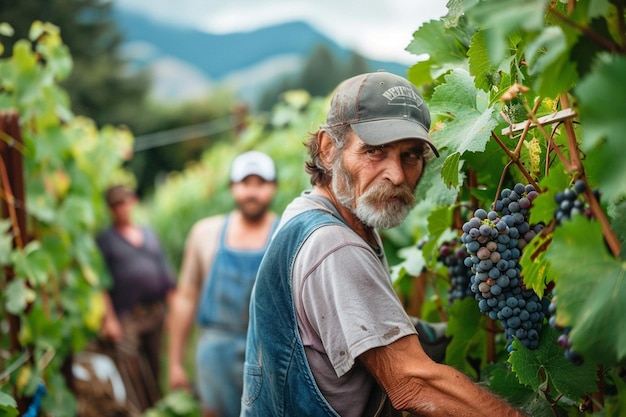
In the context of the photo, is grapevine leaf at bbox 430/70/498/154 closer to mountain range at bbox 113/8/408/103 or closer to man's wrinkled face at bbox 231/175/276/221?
man's wrinkled face at bbox 231/175/276/221

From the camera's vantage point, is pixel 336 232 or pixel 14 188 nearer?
pixel 336 232

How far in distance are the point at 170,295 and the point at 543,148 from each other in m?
5.89

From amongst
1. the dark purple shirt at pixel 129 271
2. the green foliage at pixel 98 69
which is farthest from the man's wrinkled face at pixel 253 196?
the green foliage at pixel 98 69

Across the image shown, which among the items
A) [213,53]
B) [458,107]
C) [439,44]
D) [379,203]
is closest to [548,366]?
[379,203]

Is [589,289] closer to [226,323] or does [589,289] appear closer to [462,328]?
[462,328]

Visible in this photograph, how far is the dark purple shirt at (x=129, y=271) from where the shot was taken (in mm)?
7297

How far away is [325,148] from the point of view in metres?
2.41

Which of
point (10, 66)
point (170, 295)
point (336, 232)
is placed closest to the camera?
point (336, 232)

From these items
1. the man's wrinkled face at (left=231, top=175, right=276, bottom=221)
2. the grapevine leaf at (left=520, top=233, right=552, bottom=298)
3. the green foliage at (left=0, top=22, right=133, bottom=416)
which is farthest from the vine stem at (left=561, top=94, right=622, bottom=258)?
Answer: the man's wrinkled face at (left=231, top=175, right=276, bottom=221)

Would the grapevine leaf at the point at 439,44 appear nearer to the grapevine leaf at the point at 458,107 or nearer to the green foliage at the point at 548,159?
→ the green foliage at the point at 548,159

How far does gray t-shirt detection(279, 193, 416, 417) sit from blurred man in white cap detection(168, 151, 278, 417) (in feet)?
9.52

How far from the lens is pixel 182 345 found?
5.76 metres

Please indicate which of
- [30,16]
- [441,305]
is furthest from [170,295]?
[441,305]

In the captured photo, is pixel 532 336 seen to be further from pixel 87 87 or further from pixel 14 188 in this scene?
pixel 87 87
